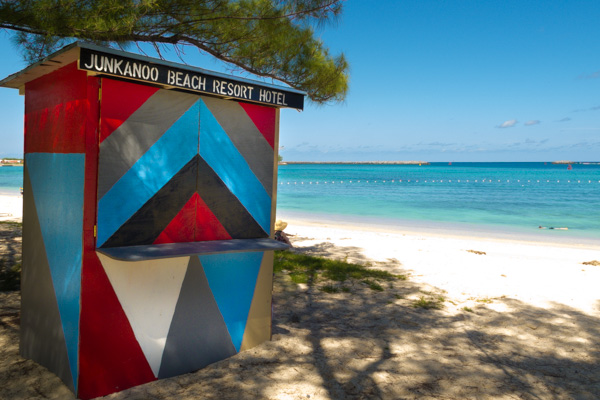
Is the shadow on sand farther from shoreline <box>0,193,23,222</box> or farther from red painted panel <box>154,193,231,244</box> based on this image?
shoreline <box>0,193,23,222</box>

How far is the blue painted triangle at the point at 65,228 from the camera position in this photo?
2785mm

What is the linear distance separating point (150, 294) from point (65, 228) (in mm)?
706

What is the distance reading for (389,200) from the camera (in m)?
31.2

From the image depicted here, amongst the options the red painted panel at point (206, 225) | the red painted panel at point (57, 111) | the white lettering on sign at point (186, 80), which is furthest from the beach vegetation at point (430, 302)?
the red painted panel at point (57, 111)

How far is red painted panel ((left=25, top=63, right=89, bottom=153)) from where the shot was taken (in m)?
2.79

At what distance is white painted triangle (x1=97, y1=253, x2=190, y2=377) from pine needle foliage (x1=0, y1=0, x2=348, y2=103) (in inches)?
89.7

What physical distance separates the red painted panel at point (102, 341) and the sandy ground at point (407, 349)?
113 millimetres

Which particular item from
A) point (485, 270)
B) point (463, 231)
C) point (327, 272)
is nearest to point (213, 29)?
point (327, 272)

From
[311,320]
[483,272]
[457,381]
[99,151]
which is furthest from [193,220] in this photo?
[483,272]

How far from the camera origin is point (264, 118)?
3729 mm

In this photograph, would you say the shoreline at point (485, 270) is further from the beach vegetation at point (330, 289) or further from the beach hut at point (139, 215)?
the beach hut at point (139, 215)

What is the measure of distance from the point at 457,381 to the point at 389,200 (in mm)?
28578

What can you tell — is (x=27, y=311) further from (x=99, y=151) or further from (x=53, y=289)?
(x=99, y=151)

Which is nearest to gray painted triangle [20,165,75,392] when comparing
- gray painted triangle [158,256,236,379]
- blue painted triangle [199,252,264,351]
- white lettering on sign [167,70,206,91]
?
gray painted triangle [158,256,236,379]
